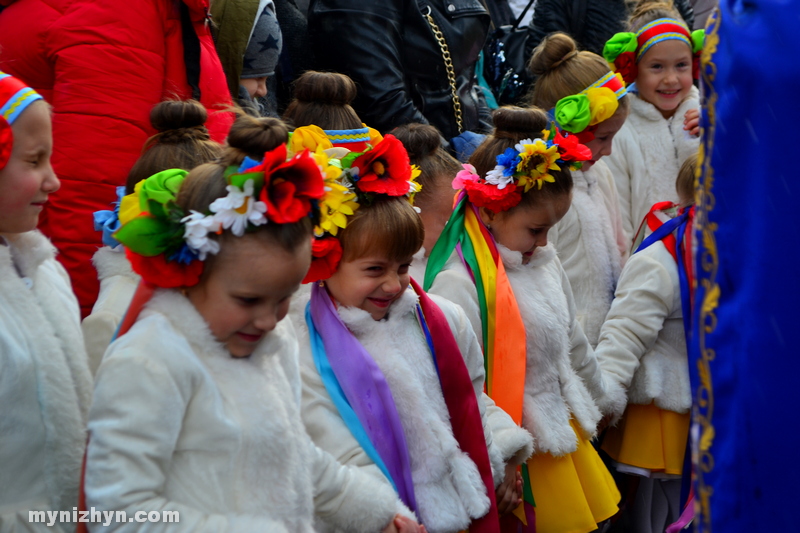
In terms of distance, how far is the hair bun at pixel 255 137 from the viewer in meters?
2.27

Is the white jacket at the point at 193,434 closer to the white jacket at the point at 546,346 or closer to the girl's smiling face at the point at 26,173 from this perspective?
the girl's smiling face at the point at 26,173

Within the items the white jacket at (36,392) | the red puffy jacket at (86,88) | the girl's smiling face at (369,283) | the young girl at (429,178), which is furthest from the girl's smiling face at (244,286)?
the young girl at (429,178)

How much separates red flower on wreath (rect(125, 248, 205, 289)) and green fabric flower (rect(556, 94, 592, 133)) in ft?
9.98

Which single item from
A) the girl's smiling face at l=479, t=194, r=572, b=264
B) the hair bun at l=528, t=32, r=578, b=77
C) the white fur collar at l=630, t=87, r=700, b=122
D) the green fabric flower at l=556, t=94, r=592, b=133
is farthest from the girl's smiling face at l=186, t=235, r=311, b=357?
the white fur collar at l=630, t=87, r=700, b=122

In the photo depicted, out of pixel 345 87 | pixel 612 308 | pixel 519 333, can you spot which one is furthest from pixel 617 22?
pixel 519 333

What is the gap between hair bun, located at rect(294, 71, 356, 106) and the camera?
12.5 ft

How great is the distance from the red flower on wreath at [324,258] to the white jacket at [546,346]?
818 mm

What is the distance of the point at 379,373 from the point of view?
2.86 m

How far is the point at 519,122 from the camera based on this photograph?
3.95m

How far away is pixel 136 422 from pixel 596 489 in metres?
2.39

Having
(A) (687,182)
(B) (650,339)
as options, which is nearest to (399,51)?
(A) (687,182)

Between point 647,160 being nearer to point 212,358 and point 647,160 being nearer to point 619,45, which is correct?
point 619,45

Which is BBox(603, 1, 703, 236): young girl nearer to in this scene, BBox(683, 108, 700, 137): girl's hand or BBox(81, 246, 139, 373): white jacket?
BBox(683, 108, 700, 137): girl's hand

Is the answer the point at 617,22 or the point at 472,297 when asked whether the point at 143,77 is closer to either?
the point at 472,297
